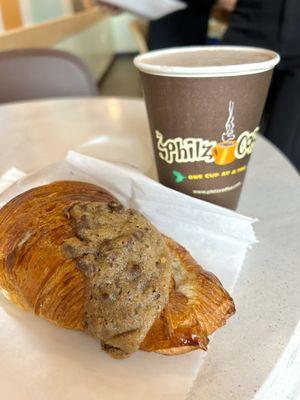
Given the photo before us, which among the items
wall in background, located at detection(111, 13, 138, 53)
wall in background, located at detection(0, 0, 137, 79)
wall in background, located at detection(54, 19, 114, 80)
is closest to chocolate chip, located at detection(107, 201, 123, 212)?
wall in background, located at detection(0, 0, 137, 79)

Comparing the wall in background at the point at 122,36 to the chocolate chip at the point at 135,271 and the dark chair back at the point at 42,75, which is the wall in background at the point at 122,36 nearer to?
the dark chair back at the point at 42,75

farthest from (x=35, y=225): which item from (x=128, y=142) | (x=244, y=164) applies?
(x=128, y=142)

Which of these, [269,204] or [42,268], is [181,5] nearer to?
[269,204]

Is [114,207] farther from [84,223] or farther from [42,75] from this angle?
[42,75]

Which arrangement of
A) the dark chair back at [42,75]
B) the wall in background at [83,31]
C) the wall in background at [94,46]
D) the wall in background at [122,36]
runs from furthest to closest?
1. the wall in background at [122,36]
2. the wall in background at [94,46]
3. the wall in background at [83,31]
4. the dark chair back at [42,75]

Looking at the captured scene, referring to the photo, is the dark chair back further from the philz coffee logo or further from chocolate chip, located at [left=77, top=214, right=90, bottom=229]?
chocolate chip, located at [left=77, top=214, right=90, bottom=229]

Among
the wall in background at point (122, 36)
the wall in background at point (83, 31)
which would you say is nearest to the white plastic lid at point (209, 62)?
the wall in background at point (83, 31)

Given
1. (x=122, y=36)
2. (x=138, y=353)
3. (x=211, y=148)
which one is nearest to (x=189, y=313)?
(x=138, y=353)
